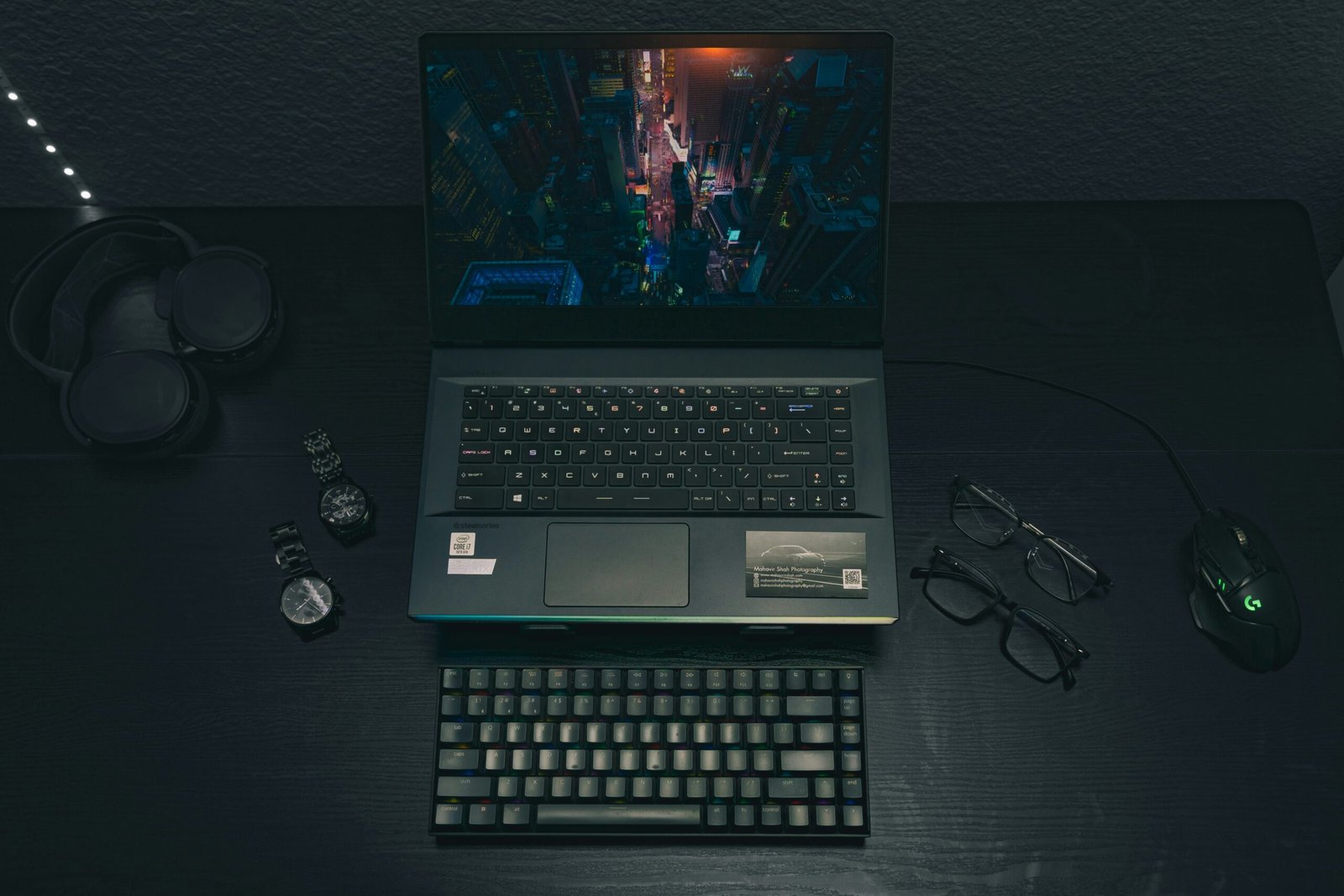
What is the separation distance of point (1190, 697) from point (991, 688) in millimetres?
185

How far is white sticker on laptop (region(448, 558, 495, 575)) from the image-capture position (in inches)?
31.4

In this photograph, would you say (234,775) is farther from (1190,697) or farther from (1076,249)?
(1076,249)

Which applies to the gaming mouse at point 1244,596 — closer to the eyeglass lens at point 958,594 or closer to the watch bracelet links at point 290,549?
the eyeglass lens at point 958,594

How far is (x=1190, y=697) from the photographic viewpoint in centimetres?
79

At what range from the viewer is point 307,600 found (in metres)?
0.81

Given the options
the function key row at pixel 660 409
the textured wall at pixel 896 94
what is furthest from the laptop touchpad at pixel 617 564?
the textured wall at pixel 896 94

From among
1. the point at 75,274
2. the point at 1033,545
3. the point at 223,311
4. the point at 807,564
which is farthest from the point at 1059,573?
the point at 75,274

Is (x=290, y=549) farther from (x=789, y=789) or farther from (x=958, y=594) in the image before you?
(x=958, y=594)

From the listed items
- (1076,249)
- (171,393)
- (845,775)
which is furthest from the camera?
(1076,249)

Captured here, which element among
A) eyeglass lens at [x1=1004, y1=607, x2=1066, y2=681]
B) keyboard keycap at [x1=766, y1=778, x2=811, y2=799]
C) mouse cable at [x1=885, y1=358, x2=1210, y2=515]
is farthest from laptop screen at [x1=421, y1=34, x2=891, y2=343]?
keyboard keycap at [x1=766, y1=778, x2=811, y2=799]

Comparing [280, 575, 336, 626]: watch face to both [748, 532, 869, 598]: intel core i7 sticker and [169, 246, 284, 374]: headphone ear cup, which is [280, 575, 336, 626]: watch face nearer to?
[169, 246, 284, 374]: headphone ear cup

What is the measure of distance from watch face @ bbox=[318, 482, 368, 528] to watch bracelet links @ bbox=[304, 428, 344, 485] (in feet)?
0.06

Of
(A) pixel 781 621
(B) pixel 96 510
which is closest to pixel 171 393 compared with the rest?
(B) pixel 96 510

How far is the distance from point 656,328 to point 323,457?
0.37 metres
